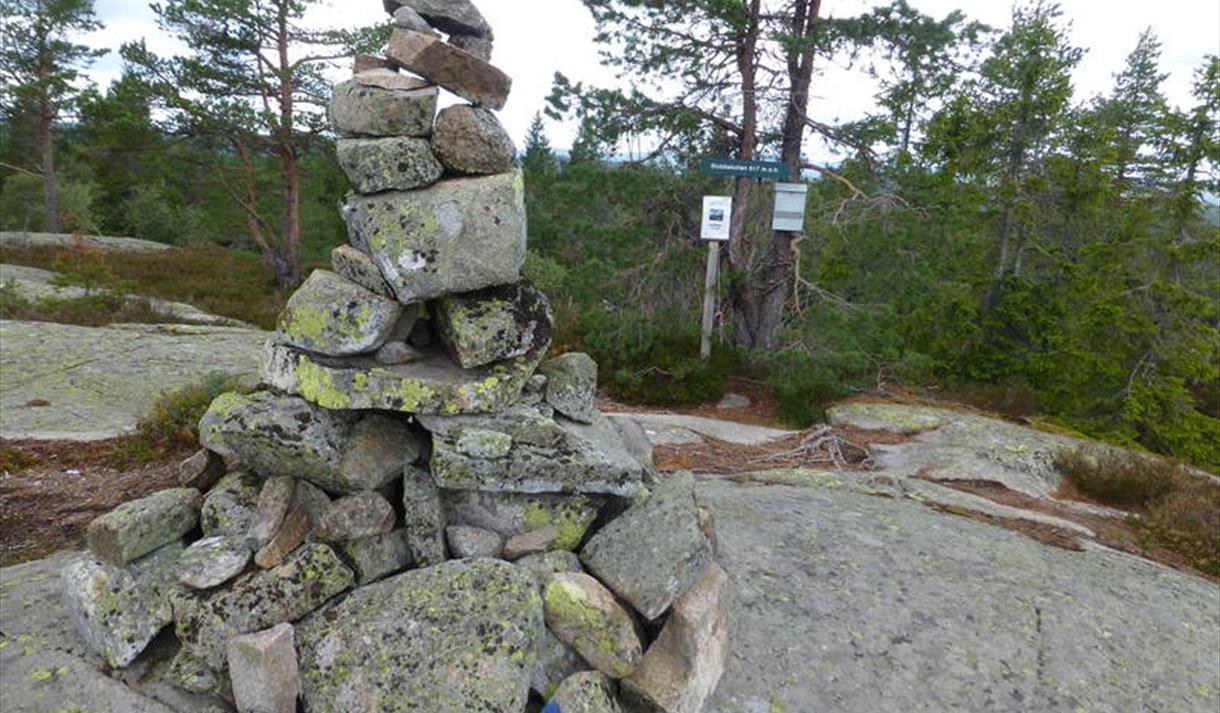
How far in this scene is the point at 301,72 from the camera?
18734mm

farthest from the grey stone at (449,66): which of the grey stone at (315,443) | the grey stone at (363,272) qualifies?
the grey stone at (315,443)

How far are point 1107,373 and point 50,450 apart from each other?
19808 millimetres

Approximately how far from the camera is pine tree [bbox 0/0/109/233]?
84.9ft

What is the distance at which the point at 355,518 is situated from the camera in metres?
3.92

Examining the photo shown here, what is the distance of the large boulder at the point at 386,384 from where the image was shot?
12.9 ft

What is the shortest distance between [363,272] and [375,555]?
174 centimetres

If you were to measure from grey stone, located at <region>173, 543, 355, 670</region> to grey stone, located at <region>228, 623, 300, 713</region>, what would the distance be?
5.1 inches

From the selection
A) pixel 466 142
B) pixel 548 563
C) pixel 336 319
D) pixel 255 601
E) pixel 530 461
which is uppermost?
pixel 466 142

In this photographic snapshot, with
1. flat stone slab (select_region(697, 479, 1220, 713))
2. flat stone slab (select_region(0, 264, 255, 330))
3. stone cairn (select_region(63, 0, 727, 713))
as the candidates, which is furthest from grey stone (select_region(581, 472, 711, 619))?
flat stone slab (select_region(0, 264, 255, 330))

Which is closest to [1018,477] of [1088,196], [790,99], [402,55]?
[790,99]

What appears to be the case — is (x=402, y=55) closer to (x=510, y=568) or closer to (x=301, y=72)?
(x=510, y=568)

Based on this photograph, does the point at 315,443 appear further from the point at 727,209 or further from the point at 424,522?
the point at 727,209

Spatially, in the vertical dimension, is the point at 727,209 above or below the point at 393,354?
above

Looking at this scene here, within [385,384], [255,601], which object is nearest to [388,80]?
[385,384]
